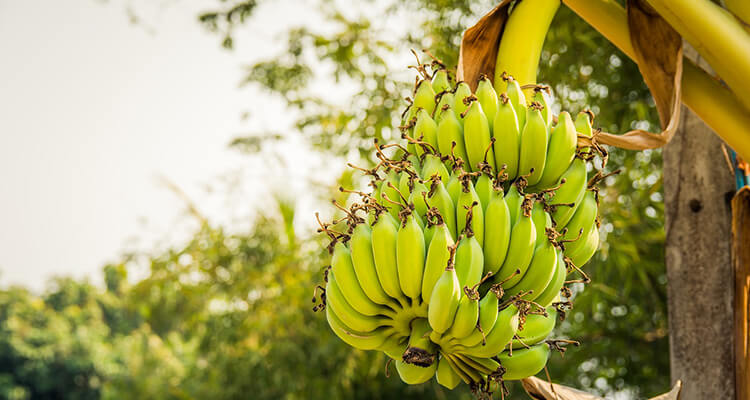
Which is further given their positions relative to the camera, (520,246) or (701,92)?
(701,92)

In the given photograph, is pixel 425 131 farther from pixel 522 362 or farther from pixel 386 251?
pixel 522 362

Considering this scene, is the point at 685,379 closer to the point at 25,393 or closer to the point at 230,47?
the point at 230,47

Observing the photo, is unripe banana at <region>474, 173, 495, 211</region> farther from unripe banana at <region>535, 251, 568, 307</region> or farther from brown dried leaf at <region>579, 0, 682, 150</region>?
brown dried leaf at <region>579, 0, 682, 150</region>

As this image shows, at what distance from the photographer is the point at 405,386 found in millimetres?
3650

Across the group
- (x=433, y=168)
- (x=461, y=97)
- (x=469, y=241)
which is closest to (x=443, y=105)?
(x=461, y=97)

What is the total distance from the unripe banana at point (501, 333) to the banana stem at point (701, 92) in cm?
63

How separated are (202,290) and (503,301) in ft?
11.3

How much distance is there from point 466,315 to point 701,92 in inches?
29.4

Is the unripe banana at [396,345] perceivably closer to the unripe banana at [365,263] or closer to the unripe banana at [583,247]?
the unripe banana at [365,263]

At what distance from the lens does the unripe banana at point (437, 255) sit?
729 mm

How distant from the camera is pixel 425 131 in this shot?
2.92 ft

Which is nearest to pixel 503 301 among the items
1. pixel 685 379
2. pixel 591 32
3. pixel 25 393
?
pixel 685 379

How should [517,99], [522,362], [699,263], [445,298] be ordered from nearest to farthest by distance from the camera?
[445,298] → [522,362] → [517,99] → [699,263]

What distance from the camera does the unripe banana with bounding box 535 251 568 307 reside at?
81cm
